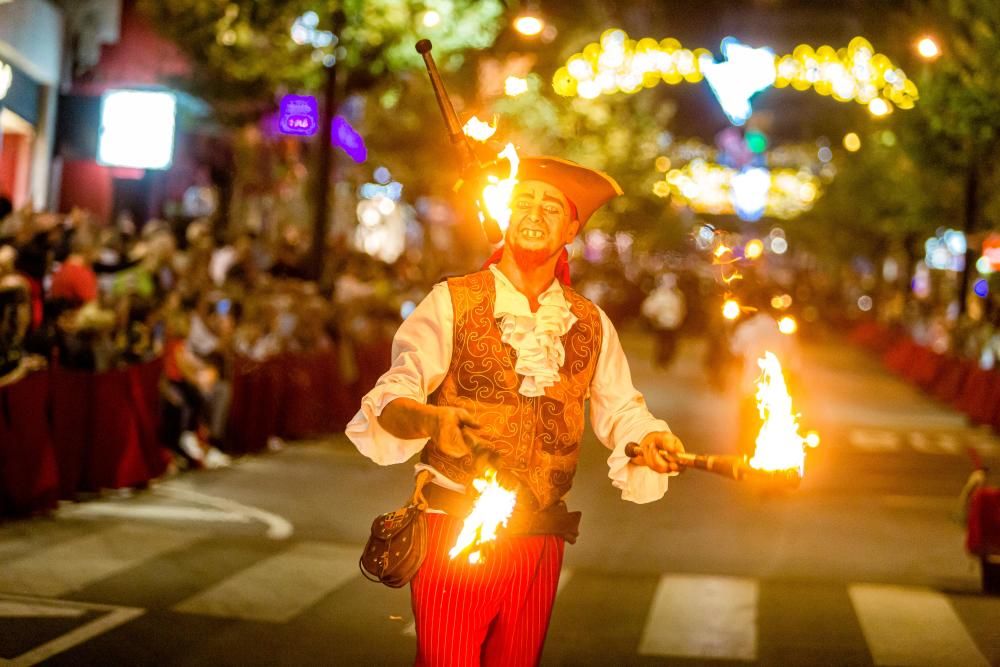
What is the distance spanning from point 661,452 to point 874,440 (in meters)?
16.8

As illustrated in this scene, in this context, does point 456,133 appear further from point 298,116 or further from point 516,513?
point 298,116

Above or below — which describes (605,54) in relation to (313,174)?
above

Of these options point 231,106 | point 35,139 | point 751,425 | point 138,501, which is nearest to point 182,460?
point 138,501

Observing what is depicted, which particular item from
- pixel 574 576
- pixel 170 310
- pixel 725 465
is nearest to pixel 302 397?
pixel 170 310

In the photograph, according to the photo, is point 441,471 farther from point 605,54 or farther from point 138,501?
point 605,54

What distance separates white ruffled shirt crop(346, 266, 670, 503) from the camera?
16.0 ft

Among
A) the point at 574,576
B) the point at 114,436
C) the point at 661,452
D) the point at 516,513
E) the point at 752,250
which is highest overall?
the point at 752,250

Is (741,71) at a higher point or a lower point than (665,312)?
higher

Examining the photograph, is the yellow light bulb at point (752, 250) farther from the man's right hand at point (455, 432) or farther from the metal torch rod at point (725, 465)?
the man's right hand at point (455, 432)

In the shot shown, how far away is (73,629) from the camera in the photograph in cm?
832

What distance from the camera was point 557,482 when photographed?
5.12 metres

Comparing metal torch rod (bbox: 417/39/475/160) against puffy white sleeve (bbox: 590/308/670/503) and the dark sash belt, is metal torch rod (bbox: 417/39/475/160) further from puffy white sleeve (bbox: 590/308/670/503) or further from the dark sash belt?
the dark sash belt

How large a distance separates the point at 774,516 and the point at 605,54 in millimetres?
11921

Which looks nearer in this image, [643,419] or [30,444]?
[643,419]
